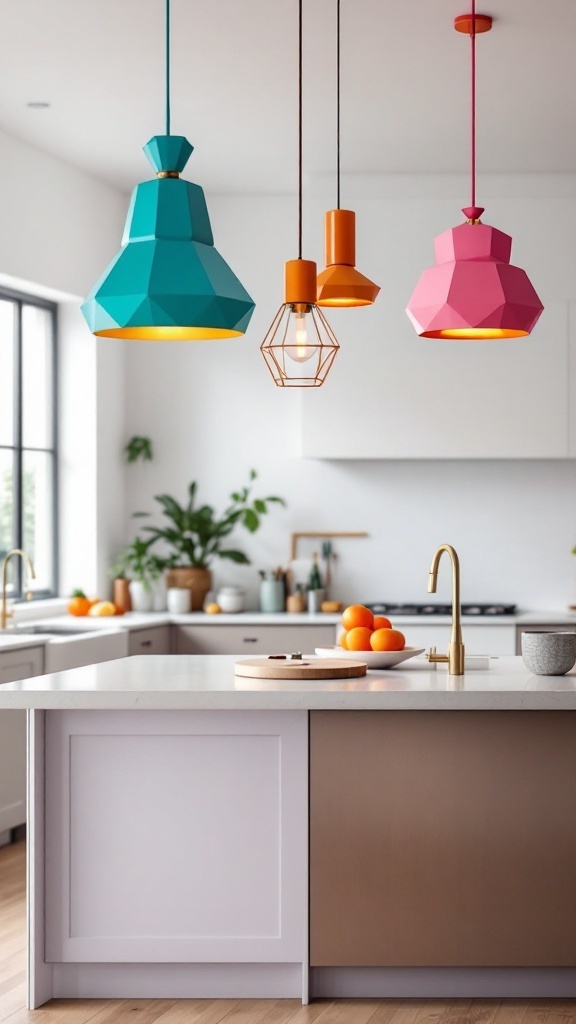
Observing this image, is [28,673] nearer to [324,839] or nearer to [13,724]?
[13,724]

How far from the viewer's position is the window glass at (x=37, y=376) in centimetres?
640

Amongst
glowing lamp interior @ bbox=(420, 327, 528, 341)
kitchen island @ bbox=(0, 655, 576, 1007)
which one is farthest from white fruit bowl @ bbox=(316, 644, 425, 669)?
glowing lamp interior @ bbox=(420, 327, 528, 341)

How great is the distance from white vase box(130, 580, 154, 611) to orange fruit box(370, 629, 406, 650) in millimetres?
3065

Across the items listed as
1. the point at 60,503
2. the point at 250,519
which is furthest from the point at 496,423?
the point at 60,503

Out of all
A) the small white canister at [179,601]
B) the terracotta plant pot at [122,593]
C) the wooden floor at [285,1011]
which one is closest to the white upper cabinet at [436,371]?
the small white canister at [179,601]

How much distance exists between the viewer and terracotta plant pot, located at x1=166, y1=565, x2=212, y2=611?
6.70 m

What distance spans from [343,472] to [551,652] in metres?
3.44

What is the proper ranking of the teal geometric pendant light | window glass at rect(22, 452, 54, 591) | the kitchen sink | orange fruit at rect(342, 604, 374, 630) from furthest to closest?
window glass at rect(22, 452, 54, 591) < the kitchen sink < orange fruit at rect(342, 604, 374, 630) < the teal geometric pendant light

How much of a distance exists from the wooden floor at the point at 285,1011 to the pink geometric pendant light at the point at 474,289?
1797mm

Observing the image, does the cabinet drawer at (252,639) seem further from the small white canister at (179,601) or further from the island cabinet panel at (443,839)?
the island cabinet panel at (443,839)

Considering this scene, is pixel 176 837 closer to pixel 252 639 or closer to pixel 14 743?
pixel 14 743

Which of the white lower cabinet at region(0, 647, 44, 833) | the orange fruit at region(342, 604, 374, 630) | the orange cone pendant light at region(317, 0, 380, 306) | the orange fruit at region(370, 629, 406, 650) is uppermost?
the orange cone pendant light at region(317, 0, 380, 306)

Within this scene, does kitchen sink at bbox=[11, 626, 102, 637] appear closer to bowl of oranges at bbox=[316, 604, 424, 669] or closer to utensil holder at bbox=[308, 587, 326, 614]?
utensil holder at bbox=[308, 587, 326, 614]

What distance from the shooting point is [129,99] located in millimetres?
5242
